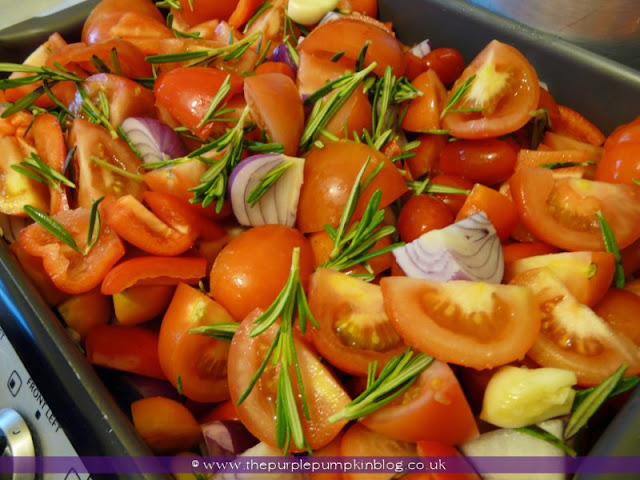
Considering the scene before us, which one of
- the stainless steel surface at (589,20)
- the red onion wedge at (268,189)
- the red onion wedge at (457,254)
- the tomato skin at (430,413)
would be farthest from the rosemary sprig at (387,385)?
the stainless steel surface at (589,20)

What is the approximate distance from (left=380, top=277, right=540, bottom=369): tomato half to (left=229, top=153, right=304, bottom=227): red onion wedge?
11.7 inches

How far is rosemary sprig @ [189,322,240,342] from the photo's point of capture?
96 centimetres

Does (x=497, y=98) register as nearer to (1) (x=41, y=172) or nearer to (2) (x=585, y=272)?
(2) (x=585, y=272)

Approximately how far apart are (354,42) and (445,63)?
1.00 ft

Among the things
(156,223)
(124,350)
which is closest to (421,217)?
(156,223)

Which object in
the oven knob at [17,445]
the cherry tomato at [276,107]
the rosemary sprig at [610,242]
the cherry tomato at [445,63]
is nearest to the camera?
the oven knob at [17,445]

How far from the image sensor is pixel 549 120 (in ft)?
4.30

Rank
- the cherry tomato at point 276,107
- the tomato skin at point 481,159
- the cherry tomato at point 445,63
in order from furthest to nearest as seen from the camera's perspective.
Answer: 1. the cherry tomato at point 445,63
2. the tomato skin at point 481,159
3. the cherry tomato at point 276,107

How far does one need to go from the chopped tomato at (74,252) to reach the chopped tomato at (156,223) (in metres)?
0.04

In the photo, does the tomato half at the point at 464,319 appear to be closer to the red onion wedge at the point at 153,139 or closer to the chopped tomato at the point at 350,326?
the chopped tomato at the point at 350,326

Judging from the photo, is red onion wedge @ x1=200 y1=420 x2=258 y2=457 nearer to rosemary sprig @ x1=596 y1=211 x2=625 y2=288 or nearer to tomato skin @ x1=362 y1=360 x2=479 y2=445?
tomato skin @ x1=362 y1=360 x2=479 y2=445

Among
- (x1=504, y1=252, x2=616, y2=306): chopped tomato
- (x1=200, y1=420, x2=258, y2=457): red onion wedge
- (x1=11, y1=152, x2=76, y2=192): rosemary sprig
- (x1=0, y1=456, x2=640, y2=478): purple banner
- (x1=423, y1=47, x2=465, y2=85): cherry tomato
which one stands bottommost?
(x1=200, y1=420, x2=258, y2=457): red onion wedge

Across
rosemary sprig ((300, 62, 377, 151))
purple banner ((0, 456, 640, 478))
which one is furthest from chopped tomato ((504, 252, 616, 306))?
rosemary sprig ((300, 62, 377, 151))

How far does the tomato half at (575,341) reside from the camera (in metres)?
0.86
